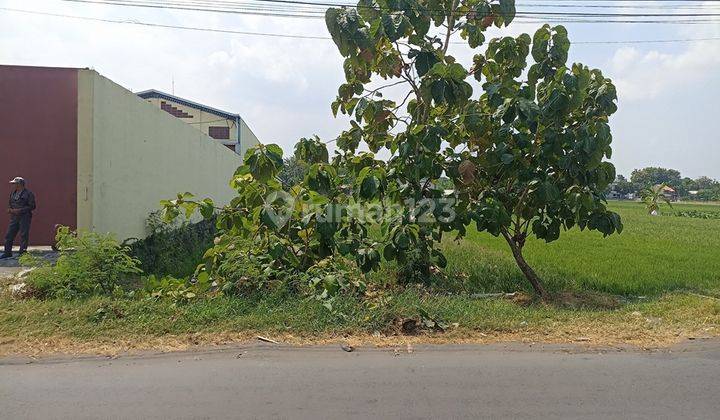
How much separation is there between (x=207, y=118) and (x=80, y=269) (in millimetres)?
24264

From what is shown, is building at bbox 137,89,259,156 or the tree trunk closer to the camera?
the tree trunk

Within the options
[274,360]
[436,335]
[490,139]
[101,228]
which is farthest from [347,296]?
[101,228]

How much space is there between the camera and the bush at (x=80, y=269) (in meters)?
5.55

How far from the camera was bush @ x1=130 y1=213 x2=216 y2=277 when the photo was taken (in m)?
8.21

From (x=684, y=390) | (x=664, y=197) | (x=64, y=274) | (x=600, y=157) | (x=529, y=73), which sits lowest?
(x=684, y=390)

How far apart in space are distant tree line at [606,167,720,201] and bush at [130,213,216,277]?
79444 mm

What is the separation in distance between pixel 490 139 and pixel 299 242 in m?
2.85

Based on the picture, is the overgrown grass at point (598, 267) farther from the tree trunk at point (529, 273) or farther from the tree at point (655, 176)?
the tree at point (655, 176)

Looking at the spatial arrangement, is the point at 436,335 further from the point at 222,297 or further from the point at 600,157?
the point at 600,157

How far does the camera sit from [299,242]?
638cm

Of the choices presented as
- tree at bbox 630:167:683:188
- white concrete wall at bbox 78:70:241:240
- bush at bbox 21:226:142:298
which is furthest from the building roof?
tree at bbox 630:167:683:188

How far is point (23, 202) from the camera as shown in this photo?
301 inches

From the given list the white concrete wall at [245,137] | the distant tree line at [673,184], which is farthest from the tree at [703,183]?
the white concrete wall at [245,137]

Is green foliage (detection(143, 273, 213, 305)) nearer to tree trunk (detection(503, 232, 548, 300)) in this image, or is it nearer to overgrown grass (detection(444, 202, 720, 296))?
overgrown grass (detection(444, 202, 720, 296))
